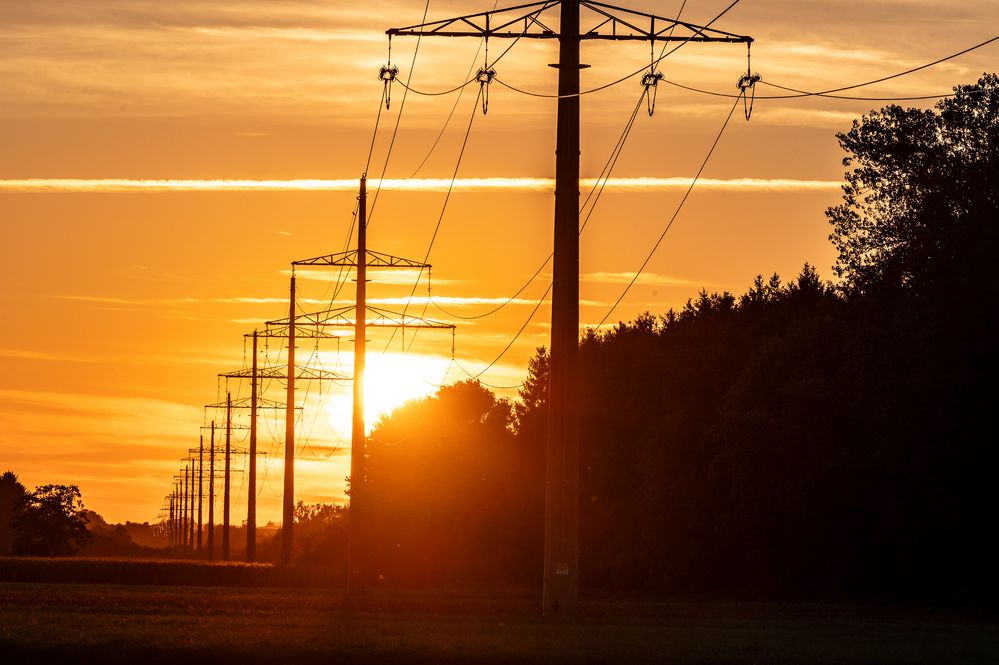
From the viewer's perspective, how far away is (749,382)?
76438 mm

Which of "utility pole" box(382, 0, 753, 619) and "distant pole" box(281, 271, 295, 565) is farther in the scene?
"distant pole" box(281, 271, 295, 565)

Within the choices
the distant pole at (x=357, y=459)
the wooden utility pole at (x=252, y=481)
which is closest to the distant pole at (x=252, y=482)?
the wooden utility pole at (x=252, y=481)

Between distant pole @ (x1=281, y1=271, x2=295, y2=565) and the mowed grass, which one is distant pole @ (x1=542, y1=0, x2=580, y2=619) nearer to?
the mowed grass

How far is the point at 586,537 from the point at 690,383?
14156 millimetres

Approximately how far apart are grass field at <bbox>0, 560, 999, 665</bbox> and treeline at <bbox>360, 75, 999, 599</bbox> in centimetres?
1158

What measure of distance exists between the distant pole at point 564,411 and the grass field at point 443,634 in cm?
125

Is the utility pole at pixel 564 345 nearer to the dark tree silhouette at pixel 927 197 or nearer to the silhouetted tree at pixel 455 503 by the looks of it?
the dark tree silhouette at pixel 927 197

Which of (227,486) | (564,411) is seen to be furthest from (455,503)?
(564,411)

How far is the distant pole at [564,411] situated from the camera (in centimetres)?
3466

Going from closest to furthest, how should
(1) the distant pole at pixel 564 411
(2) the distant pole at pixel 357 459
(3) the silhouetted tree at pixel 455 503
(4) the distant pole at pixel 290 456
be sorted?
1. (1) the distant pole at pixel 564 411
2. (2) the distant pole at pixel 357 459
3. (4) the distant pole at pixel 290 456
4. (3) the silhouetted tree at pixel 455 503

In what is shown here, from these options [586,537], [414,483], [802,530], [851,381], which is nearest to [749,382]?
[802,530]

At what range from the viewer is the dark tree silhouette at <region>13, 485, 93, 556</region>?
516ft

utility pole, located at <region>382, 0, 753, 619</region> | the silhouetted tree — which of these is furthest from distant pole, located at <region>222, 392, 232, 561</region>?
utility pole, located at <region>382, 0, 753, 619</region>

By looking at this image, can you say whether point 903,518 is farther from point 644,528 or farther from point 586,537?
point 586,537
